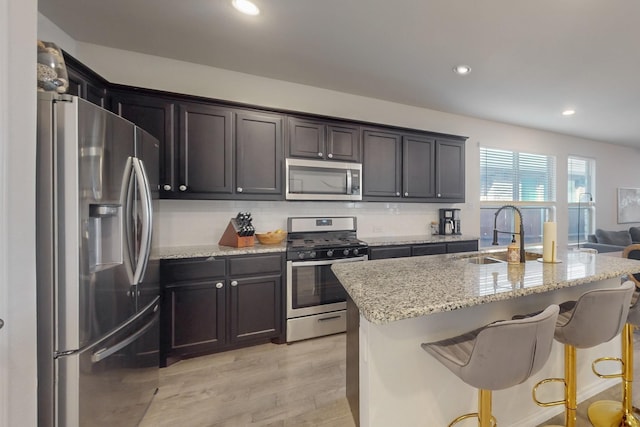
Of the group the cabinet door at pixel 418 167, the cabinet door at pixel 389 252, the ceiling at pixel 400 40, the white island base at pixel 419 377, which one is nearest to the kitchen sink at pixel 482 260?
the white island base at pixel 419 377

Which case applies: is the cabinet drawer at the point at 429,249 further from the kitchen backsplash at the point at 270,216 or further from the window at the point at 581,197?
the window at the point at 581,197

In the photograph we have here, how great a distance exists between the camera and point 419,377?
1.23 meters

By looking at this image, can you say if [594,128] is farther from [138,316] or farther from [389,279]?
[138,316]

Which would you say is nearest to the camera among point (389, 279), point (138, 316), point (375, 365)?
point (375, 365)

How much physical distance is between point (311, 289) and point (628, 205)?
8.04m

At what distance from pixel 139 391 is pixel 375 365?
145 centimetres

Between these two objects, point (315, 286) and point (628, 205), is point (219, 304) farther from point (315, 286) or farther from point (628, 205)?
point (628, 205)

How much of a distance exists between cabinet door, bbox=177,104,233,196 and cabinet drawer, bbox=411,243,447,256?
2.20 m

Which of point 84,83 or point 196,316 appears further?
point 196,316

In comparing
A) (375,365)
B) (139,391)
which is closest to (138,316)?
(139,391)

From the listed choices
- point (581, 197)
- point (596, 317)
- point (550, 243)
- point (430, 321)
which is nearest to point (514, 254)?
point (550, 243)

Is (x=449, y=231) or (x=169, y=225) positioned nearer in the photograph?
(x=169, y=225)

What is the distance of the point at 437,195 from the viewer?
348 cm

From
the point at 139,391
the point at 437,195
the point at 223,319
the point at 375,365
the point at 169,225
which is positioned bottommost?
the point at 139,391
